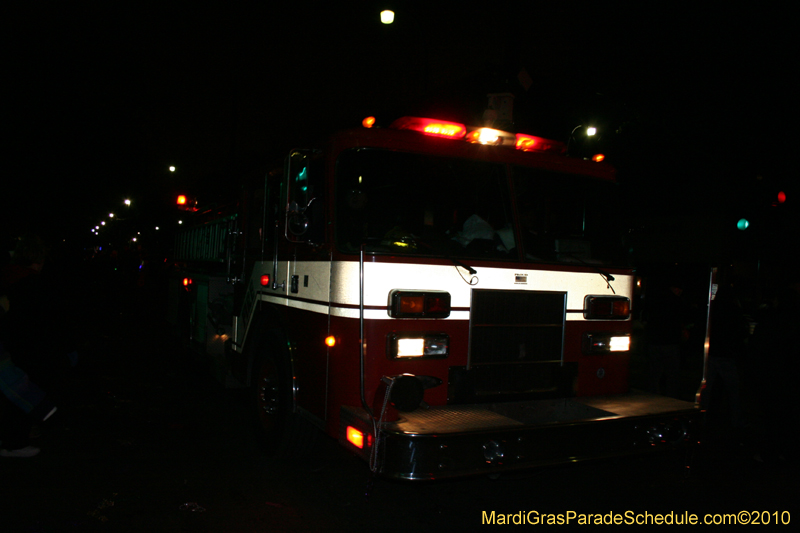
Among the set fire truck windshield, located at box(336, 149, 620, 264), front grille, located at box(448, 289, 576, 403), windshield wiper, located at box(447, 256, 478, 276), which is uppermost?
fire truck windshield, located at box(336, 149, 620, 264)

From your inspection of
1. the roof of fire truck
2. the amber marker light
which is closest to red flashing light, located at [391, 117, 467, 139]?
the roof of fire truck

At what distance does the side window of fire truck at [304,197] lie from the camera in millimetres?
4202

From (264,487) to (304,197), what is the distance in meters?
2.28

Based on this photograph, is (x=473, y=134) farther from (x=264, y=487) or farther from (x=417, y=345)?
(x=264, y=487)

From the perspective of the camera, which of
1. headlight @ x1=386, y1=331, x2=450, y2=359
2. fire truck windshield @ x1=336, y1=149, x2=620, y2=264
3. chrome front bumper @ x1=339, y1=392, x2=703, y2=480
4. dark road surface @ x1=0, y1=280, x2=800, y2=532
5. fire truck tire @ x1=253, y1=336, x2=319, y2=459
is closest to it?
chrome front bumper @ x1=339, y1=392, x2=703, y2=480

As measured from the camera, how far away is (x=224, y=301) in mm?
6863

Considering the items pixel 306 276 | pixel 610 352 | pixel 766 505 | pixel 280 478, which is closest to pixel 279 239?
pixel 306 276

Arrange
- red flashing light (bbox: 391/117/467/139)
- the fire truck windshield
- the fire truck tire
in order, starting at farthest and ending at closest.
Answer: the fire truck tire → red flashing light (bbox: 391/117/467/139) → the fire truck windshield

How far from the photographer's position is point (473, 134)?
15.4 ft

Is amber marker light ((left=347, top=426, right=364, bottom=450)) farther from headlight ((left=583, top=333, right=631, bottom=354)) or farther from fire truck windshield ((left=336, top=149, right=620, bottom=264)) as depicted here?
headlight ((left=583, top=333, right=631, bottom=354))

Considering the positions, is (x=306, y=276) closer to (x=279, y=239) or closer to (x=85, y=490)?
(x=279, y=239)

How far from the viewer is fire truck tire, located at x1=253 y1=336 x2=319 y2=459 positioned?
482cm

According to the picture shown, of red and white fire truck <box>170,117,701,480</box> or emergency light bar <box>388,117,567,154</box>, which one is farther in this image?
emergency light bar <box>388,117,567,154</box>

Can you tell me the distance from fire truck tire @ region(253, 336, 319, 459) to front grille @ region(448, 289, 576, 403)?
4.27ft
